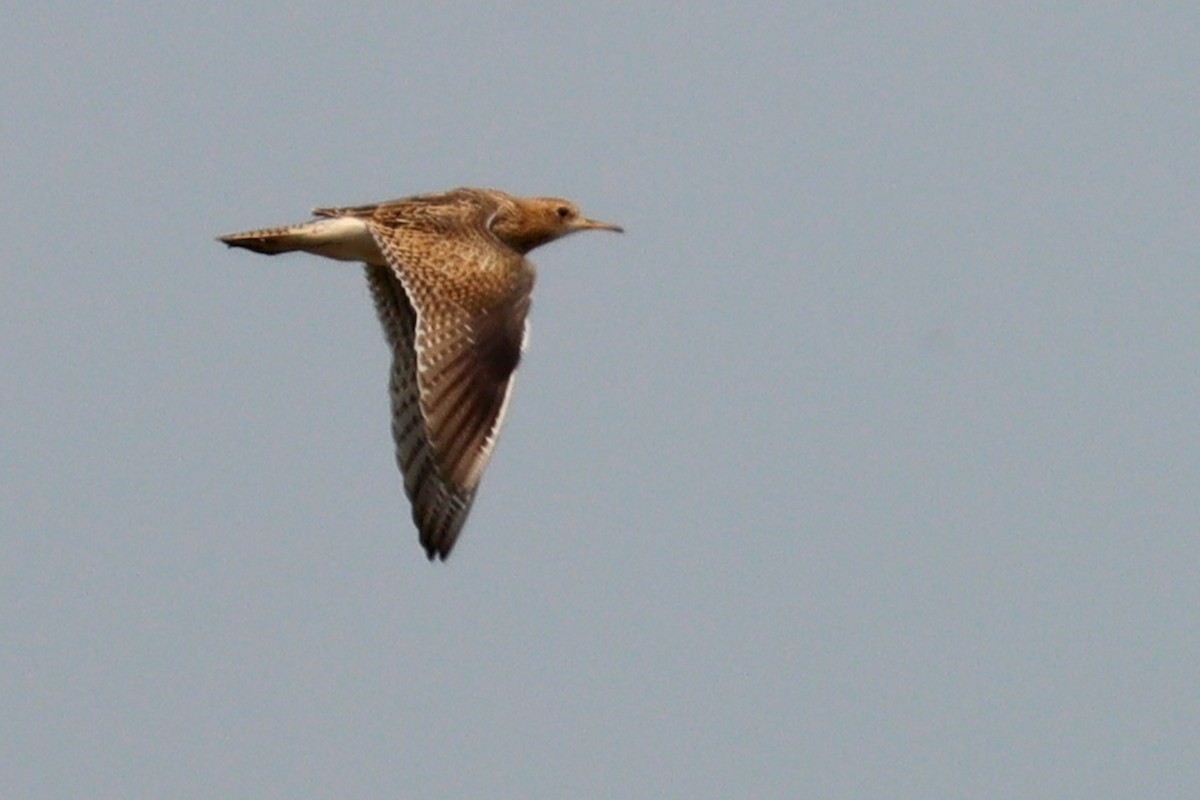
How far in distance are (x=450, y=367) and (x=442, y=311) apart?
67 centimetres

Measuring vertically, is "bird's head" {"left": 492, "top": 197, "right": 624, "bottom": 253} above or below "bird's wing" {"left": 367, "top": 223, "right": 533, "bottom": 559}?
above

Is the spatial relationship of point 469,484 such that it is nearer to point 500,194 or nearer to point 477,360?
point 477,360

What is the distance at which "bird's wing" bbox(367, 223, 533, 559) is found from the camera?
22.8m

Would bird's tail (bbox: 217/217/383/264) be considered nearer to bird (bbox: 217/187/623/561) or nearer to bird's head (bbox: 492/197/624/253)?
bird (bbox: 217/187/623/561)

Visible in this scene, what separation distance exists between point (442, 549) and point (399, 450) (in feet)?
4.49

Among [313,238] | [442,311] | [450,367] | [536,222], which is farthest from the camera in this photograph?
[536,222]

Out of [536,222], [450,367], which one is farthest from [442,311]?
[536,222]

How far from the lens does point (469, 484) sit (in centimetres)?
2286

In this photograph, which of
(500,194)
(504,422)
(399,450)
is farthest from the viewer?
(500,194)

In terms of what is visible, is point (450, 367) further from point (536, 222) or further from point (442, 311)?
point (536, 222)

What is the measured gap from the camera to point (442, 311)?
23.6 metres

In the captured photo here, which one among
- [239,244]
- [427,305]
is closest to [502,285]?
[427,305]

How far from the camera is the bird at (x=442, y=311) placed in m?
22.8

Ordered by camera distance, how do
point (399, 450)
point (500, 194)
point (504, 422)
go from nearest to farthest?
point (504, 422), point (399, 450), point (500, 194)
